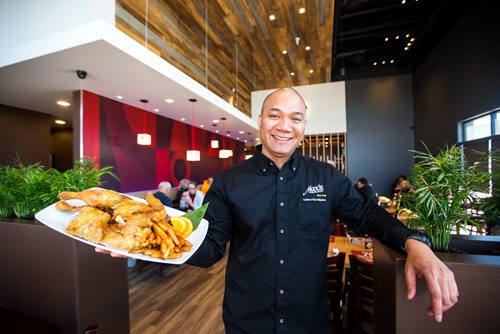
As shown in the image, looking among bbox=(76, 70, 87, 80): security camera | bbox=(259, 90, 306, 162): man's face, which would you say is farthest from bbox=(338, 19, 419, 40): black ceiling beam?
bbox=(259, 90, 306, 162): man's face

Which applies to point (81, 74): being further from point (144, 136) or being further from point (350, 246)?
point (350, 246)

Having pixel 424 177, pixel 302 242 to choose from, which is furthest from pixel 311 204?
pixel 424 177

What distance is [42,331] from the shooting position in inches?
51.4

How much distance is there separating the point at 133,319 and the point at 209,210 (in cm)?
230

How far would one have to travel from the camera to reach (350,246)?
266cm

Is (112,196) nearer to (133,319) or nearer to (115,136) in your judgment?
(133,319)

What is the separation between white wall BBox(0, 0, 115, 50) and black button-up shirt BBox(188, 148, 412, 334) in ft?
11.9

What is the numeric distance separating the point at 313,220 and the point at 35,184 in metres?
2.00

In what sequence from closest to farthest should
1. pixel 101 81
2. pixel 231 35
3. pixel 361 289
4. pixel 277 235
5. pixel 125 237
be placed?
pixel 125 237 → pixel 277 235 → pixel 361 289 → pixel 101 81 → pixel 231 35

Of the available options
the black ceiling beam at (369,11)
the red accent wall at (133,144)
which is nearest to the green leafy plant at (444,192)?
the red accent wall at (133,144)

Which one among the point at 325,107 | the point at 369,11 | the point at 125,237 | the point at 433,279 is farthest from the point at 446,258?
the point at 325,107

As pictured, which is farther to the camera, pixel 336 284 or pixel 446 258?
pixel 336 284

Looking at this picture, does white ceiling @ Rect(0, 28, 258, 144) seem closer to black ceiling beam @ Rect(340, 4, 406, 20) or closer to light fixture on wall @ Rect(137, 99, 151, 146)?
light fixture on wall @ Rect(137, 99, 151, 146)

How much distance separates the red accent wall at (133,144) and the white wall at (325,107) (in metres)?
4.03
